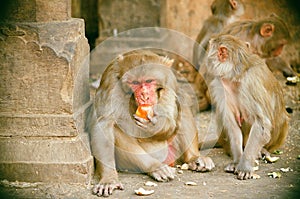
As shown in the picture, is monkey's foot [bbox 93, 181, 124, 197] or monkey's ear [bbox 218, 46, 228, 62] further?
monkey's ear [bbox 218, 46, 228, 62]

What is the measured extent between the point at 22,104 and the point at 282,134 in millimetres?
2304

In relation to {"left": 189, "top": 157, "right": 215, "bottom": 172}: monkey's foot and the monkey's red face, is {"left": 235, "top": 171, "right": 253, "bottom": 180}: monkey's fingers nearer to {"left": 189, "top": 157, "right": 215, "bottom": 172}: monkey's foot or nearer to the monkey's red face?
{"left": 189, "top": 157, "right": 215, "bottom": 172}: monkey's foot

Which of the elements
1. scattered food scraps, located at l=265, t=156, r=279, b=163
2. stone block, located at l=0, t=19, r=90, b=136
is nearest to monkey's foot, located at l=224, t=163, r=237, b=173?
scattered food scraps, located at l=265, t=156, r=279, b=163

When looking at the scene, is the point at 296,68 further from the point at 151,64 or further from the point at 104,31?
the point at 151,64

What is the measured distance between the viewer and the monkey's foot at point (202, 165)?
17.6 feet

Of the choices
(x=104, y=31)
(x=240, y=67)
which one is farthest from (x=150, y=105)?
(x=104, y=31)

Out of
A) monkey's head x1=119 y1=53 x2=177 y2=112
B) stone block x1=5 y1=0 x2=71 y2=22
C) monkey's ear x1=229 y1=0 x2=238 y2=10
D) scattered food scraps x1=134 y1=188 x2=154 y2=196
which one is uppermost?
monkey's ear x1=229 y1=0 x2=238 y2=10

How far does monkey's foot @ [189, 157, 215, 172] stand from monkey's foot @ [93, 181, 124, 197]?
74 centimetres

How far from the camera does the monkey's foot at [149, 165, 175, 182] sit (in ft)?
16.9

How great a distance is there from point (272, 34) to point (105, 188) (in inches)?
120

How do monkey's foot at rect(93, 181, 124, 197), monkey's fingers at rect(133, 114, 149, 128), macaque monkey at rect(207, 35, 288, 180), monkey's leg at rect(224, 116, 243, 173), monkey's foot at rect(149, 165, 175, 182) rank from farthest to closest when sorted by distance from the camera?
1. monkey's leg at rect(224, 116, 243, 173)
2. macaque monkey at rect(207, 35, 288, 180)
3. monkey's foot at rect(149, 165, 175, 182)
4. monkey's fingers at rect(133, 114, 149, 128)
5. monkey's foot at rect(93, 181, 124, 197)

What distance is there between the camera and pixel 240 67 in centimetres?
541

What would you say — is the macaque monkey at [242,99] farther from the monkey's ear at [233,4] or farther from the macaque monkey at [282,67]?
the macaque monkey at [282,67]

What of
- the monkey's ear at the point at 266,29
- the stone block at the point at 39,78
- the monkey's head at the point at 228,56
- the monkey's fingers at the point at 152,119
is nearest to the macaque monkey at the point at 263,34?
the monkey's ear at the point at 266,29
